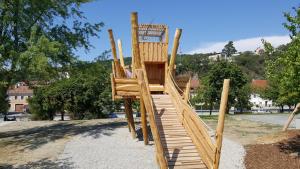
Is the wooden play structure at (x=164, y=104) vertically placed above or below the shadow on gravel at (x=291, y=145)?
above

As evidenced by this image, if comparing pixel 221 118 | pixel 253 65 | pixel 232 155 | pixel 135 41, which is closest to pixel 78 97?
pixel 135 41

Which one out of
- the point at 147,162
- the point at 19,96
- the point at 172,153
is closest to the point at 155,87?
the point at 147,162

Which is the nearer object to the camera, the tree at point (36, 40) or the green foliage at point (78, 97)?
the tree at point (36, 40)

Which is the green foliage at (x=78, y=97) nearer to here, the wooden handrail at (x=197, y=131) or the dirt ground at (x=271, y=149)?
Answer: the dirt ground at (x=271, y=149)

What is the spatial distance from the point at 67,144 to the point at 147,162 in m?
5.37

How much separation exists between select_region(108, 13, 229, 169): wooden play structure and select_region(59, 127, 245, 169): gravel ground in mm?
1057

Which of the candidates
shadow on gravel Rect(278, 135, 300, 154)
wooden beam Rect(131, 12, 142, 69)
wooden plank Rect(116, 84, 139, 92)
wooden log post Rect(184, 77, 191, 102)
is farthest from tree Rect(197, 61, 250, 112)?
wooden plank Rect(116, 84, 139, 92)

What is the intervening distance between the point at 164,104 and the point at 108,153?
3.34 meters

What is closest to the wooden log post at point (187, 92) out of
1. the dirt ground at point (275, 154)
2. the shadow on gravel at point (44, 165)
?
the dirt ground at point (275, 154)

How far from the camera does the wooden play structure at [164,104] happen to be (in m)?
11.7

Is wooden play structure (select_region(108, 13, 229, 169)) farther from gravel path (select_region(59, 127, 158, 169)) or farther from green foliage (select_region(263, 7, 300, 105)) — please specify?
green foliage (select_region(263, 7, 300, 105))

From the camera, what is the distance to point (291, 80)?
1369cm

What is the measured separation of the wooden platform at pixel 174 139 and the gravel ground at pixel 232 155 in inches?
78.6

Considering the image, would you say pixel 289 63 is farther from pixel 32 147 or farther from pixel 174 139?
pixel 32 147
